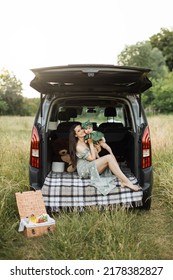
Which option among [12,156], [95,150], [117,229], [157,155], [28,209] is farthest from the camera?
[157,155]

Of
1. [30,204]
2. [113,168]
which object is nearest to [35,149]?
[30,204]

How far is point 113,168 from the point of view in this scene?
4738 millimetres

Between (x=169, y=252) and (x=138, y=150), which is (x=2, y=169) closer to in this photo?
(x=138, y=150)

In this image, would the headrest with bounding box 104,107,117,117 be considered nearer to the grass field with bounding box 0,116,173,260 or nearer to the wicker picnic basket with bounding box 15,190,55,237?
the grass field with bounding box 0,116,173,260

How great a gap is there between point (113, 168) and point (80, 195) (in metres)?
0.55

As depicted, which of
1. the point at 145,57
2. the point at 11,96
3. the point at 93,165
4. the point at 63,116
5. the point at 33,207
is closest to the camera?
the point at 33,207

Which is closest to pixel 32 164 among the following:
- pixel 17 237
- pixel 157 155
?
pixel 17 237

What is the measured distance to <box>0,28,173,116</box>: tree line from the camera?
28.3 metres

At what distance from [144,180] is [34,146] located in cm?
138

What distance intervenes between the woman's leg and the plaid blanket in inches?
2.4

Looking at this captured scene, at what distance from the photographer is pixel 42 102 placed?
4672 mm

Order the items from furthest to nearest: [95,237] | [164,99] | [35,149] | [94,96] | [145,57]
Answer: [145,57] → [164,99] → [94,96] → [35,149] → [95,237]

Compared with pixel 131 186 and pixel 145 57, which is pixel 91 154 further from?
pixel 145 57


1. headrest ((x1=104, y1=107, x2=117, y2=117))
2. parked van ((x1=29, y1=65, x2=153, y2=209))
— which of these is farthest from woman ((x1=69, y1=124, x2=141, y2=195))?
headrest ((x1=104, y1=107, x2=117, y2=117))
